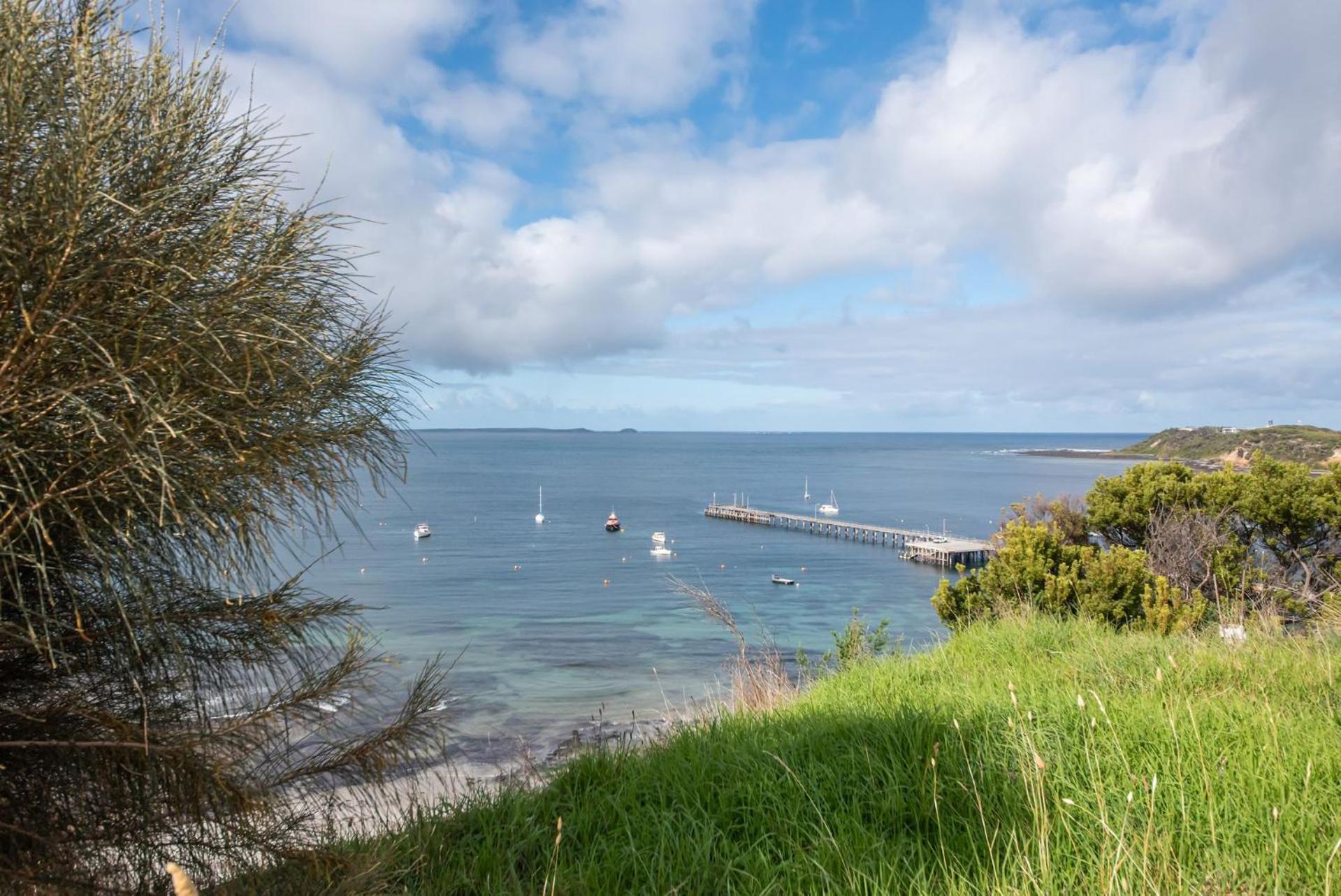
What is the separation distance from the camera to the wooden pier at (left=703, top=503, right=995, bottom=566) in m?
47.2

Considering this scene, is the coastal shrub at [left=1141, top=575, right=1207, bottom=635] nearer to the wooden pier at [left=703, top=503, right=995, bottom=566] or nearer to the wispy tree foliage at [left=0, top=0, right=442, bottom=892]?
the wispy tree foliage at [left=0, top=0, right=442, bottom=892]

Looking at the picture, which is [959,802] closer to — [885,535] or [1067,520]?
[1067,520]

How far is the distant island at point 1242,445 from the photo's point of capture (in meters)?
51.8

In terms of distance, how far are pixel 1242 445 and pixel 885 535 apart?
30.0 metres

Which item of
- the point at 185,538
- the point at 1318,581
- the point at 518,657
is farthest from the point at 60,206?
the point at 518,657

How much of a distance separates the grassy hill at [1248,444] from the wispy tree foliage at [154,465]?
58.8 feet

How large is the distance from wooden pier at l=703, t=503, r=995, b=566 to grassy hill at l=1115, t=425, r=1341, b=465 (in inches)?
548

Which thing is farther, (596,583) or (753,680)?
(596,583)

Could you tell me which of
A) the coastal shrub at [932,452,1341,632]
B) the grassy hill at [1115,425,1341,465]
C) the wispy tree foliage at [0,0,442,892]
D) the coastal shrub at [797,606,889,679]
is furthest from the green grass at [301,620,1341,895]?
the grassy hill at [1115,425,1341,465]

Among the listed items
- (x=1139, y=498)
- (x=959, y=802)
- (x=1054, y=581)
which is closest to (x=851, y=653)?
(x=1054, y=581)

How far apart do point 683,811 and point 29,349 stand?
9.97ft

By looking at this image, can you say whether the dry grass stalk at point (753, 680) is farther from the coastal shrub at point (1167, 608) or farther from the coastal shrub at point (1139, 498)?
the coastal shrub at point (1139, 498)

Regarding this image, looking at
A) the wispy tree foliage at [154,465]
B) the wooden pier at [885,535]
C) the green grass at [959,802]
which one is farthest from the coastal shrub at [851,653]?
the wooden pier at [885,535]

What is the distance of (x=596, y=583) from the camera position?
40.7 metres
